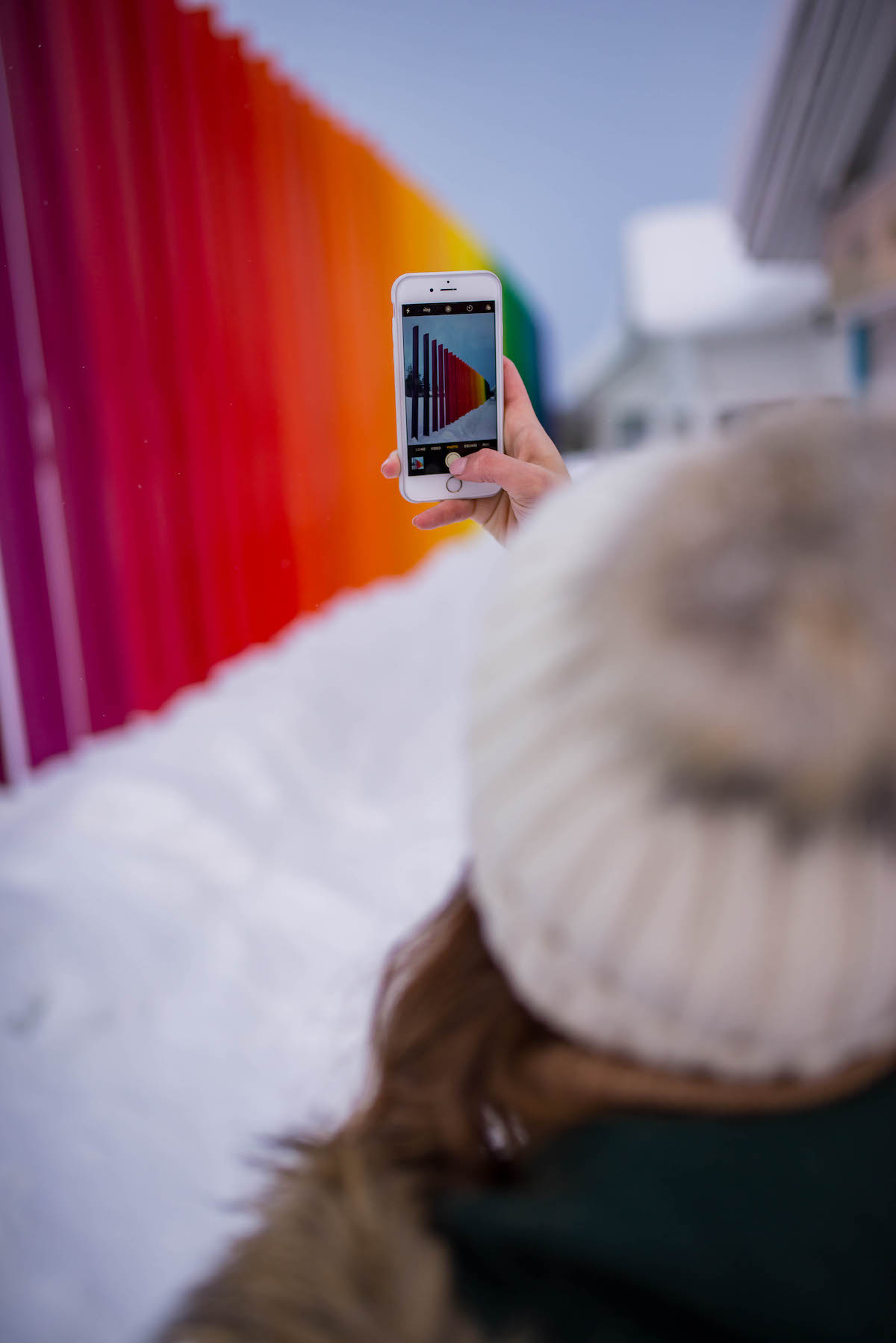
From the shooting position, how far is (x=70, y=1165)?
3.29 feet

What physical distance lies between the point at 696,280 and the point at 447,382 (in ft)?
13.9

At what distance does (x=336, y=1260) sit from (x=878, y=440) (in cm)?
36

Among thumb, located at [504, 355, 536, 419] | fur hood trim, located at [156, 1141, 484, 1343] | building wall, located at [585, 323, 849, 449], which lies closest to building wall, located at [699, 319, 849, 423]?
building wall, located at [585, 323, 849, 449]

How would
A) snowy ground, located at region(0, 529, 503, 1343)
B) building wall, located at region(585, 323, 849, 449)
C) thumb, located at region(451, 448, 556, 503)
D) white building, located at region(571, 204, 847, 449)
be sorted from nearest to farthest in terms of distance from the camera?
thumb, located at region(451, 448, 556, 503), snowy ground, located at region(0, 529, 503, 1343), building wall, located at region(585, 323, 849, 449), white building, located at region(571, 204, 847, 449)

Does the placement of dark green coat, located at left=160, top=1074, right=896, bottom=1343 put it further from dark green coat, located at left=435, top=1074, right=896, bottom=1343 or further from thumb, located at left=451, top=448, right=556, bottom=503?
thumb, located at left=451, top=448, right=556, bottom=503

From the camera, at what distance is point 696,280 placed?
4.34 meters

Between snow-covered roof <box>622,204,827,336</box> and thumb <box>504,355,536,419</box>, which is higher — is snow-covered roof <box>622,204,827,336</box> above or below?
above

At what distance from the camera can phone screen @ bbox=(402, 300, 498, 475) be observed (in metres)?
0.68

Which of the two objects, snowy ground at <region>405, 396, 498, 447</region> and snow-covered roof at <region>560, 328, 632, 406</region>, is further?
snow-covered roof at <region>560, 328, 632, 406</region>

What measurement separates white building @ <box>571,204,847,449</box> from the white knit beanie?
370cm

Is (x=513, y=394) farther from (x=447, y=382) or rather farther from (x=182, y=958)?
(x=182, y=958)

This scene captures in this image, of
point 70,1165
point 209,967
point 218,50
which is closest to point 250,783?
point 209,967

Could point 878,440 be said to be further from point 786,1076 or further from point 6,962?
point 6,962

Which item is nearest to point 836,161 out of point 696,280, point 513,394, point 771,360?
point 771,360
